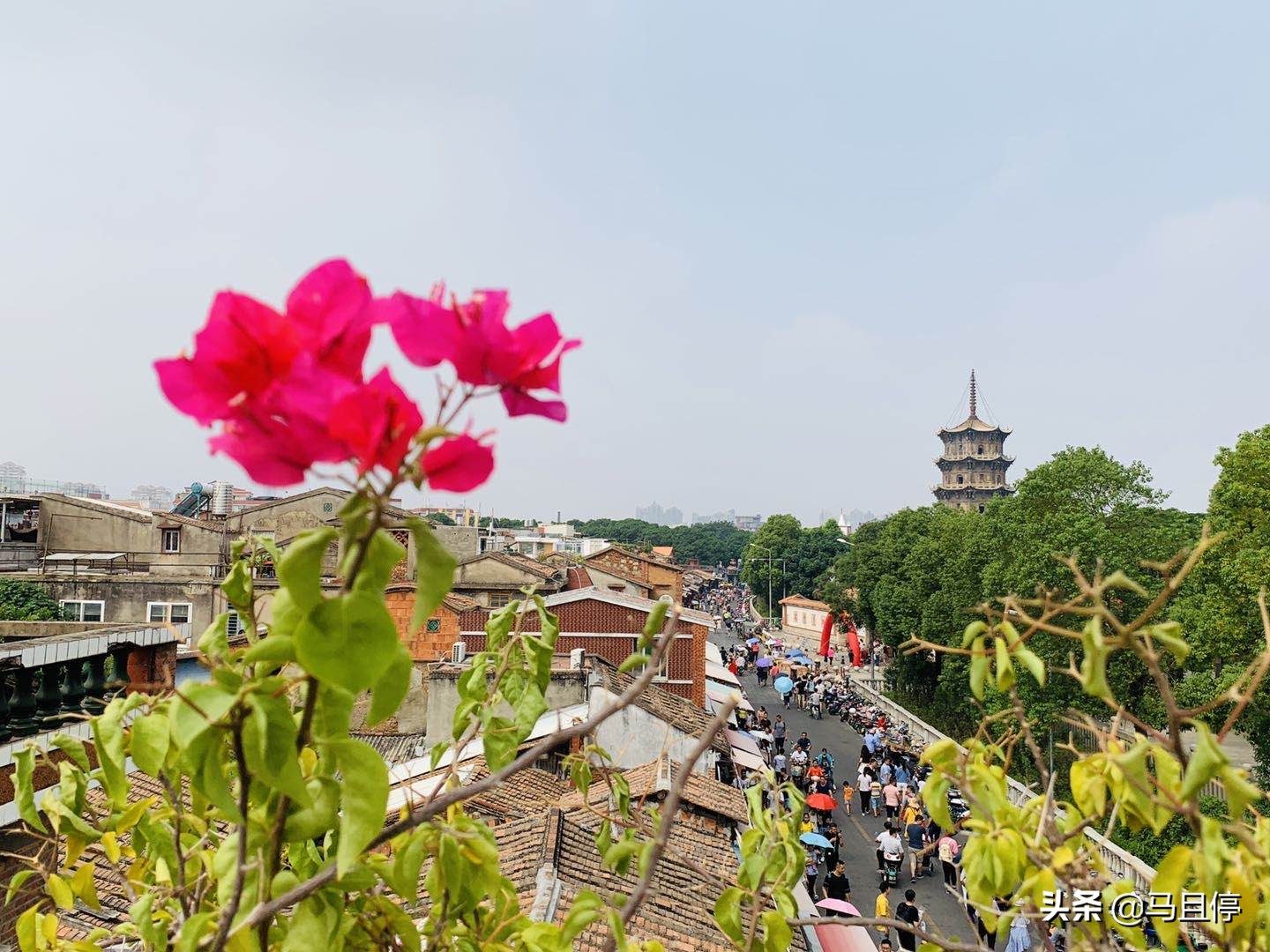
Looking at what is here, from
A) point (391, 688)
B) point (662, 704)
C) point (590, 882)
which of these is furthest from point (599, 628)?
point (391, 688)

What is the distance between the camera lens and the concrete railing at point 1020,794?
800cm

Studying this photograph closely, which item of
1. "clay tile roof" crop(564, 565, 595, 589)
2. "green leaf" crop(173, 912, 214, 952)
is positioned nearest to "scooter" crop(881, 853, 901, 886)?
"green leaf" crop(173, 912, 214, 952)

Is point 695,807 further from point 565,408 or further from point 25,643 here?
point 565,408

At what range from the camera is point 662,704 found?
51.3ft

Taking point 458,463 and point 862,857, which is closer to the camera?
point 458,463

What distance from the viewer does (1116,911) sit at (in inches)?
84.4

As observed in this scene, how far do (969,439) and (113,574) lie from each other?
78.0 m

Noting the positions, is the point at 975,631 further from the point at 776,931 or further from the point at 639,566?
the point at 639,566

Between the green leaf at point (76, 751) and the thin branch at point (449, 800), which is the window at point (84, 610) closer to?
the green leaf at point (76, 751)

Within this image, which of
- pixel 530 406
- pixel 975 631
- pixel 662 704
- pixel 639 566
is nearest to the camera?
pixel 530 406

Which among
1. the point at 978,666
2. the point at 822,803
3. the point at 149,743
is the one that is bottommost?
the point at 822,803

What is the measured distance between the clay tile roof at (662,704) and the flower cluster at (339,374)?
12.4 m

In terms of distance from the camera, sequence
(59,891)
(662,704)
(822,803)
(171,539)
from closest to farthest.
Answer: (59,891), (662,704), (822,803), (171,539)

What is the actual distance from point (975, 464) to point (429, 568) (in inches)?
3512
